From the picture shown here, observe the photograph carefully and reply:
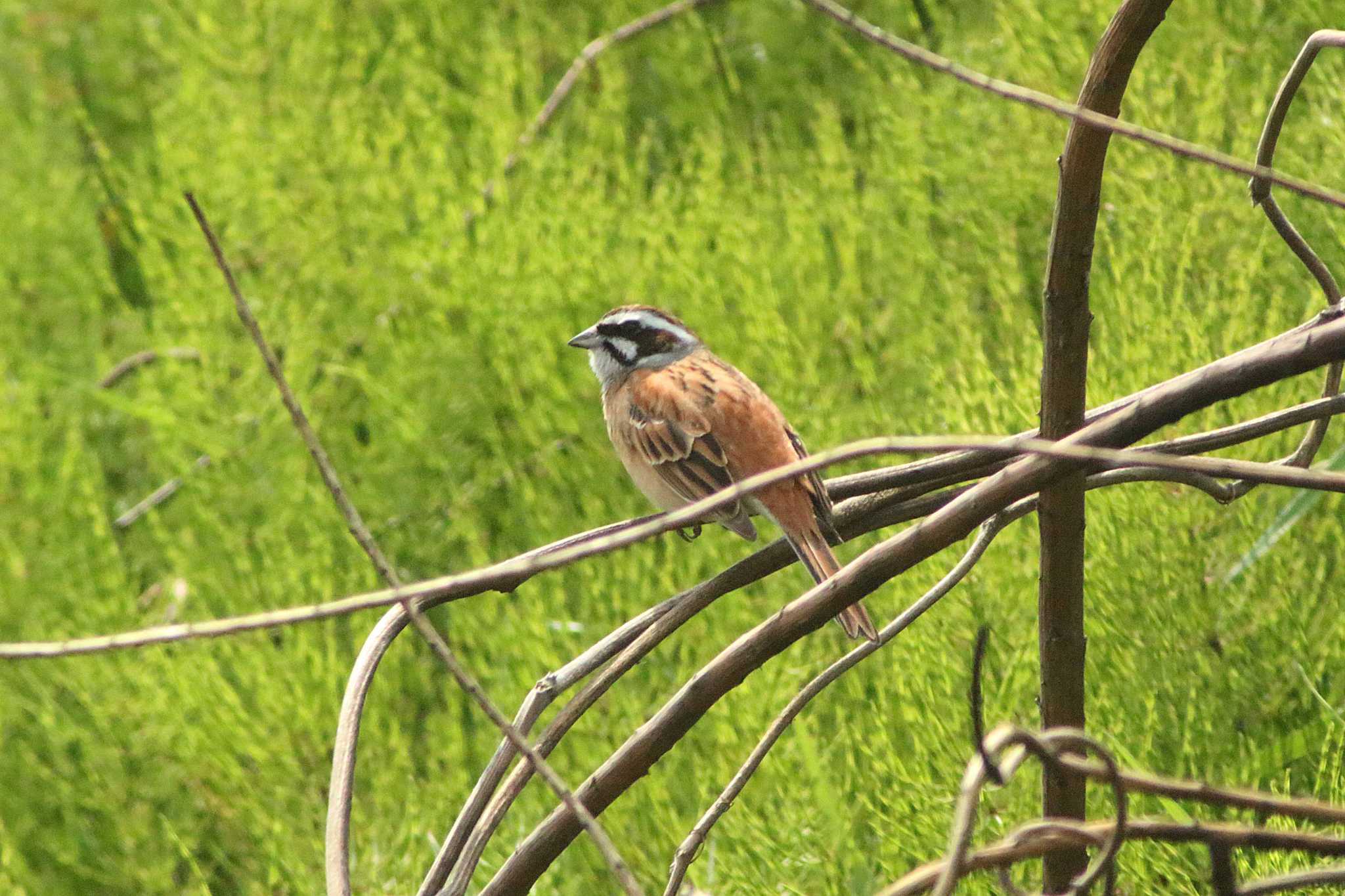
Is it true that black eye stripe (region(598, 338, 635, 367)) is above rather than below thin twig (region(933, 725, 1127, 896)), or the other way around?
above

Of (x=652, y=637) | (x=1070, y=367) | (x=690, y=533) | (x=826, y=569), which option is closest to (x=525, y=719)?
(x=652, y=637)

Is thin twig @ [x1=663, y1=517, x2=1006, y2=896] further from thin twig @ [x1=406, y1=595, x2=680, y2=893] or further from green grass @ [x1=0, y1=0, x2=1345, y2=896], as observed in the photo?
green grass @ [x1=0, y1=0, x2=1345, y2=896]

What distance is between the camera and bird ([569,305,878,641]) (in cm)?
285

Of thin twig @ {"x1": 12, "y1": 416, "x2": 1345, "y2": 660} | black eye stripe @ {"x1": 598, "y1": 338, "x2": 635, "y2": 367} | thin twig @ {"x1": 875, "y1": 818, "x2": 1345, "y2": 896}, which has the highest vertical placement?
thin twig @ {"x1": 12, "y1": 416, "x2": 1345, "y2": 660}

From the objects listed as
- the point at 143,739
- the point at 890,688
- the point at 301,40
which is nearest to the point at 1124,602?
the point at 890,688

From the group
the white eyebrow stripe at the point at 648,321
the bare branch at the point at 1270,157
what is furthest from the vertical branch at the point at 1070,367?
the white eyebrow stripe at the point at 648,321

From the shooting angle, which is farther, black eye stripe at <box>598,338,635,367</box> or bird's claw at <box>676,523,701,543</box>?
black eye stripe at <box>598,338,635,367</box>

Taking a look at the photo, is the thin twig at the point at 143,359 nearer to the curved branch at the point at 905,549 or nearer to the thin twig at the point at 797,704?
the thin twig at the point at 797,704

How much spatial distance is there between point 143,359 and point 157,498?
1.84ft

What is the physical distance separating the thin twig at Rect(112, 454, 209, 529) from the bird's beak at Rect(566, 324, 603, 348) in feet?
4.40

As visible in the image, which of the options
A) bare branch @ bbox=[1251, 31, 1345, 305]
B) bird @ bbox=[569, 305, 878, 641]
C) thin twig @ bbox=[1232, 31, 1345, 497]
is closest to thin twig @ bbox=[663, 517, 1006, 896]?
thin twig @ bbox=[1232, 31, 1345, 497]

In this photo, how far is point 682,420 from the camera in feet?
9.59

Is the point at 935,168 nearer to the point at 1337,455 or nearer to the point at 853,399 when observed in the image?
the point at 853,399

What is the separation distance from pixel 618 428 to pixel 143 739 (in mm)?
1458
